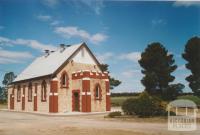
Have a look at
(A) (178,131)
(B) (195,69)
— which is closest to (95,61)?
(B) (195,69)

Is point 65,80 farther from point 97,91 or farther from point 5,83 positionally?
point 5,83

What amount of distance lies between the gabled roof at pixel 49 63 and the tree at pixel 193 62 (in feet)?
37.9

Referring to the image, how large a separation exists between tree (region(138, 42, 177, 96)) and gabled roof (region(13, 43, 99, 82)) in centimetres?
1215

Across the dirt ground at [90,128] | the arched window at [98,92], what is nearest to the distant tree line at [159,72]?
the arched window at [98,92]

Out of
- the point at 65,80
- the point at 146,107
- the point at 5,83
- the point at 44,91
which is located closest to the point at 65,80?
the point at 65,80

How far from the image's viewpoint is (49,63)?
3706 centimetres

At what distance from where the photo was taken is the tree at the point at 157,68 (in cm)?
4478

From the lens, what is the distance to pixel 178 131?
15.0 m

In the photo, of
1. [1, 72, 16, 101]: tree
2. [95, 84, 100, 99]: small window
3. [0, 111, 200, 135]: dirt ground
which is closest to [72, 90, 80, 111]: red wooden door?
[95, 84, 100, 99]: small window

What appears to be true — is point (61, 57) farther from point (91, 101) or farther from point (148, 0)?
point (148, 0)

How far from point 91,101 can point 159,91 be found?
647 inches

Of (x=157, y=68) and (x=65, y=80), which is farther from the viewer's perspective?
(x=157, y=68)

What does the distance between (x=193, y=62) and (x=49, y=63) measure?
56.8 feet

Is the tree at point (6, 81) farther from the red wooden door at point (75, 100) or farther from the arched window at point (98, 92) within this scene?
the arched window at point (98, 92)
